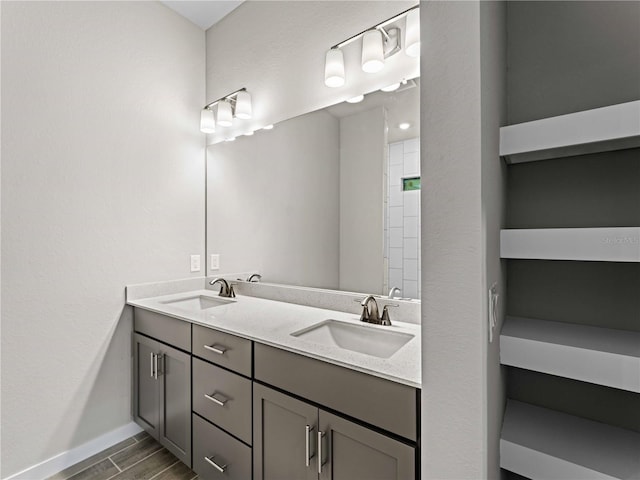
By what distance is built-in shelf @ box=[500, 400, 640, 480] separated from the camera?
0.78 m

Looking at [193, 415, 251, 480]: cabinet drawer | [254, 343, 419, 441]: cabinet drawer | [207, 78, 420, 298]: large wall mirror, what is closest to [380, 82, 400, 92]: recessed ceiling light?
[207, 78, 420, 298]: large wall mirror

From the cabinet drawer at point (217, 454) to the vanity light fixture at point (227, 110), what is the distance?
5.89 feet

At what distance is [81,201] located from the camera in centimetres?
182

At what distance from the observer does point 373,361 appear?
3.44 ft

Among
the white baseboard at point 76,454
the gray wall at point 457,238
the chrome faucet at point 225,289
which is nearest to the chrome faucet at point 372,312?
the gray wall at point 457,238

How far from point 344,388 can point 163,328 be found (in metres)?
1.19

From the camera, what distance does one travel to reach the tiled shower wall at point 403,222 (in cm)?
151

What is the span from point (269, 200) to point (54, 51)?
1360 mm

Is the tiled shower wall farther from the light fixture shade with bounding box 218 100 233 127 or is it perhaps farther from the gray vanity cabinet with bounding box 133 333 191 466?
the light fixture shade with bounding box 218 100 233 127

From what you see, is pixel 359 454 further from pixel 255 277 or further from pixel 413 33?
pixel 413 33

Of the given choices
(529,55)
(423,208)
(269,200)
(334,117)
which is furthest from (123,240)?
(529,55)

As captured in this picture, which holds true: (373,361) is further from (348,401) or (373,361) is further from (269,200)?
(269,200)

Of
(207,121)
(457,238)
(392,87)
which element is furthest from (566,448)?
(207,121)

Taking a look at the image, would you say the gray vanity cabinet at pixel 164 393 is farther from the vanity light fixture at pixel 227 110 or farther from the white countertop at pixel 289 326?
the vanity light fixture at pixel 227 110
